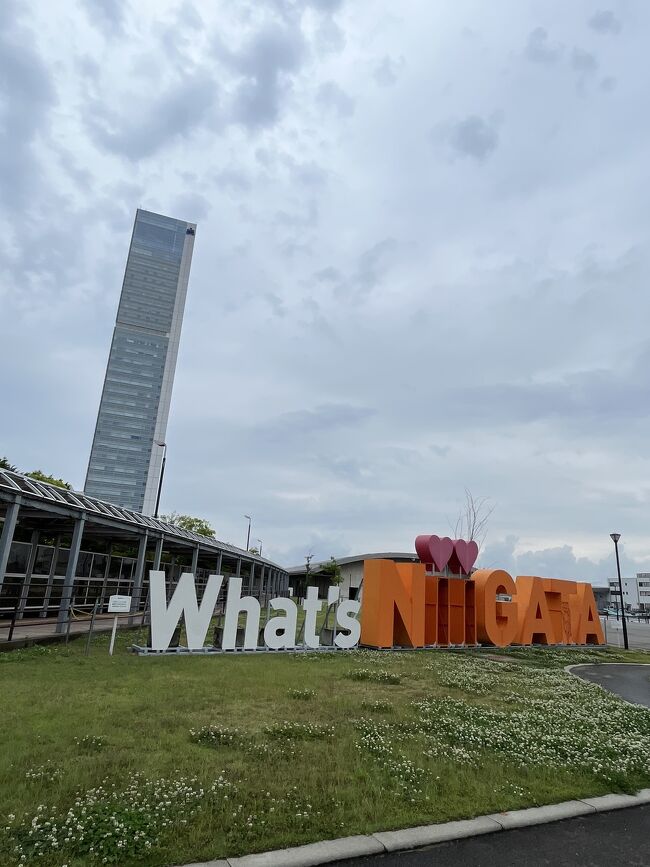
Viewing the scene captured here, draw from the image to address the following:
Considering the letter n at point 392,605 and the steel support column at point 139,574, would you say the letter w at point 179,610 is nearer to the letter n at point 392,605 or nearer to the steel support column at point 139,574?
the steel support column at point 139,574

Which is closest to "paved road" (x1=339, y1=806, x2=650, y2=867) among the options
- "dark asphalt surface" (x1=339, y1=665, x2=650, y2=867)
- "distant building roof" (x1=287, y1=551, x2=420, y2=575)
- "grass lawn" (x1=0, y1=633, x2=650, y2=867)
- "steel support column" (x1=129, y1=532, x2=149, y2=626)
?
"dark asphalt surface" (x1=339, y1=665, x2=650, y2=867)

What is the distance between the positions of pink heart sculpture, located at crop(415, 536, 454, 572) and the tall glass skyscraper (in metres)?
113

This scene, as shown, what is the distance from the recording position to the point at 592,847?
186 inches

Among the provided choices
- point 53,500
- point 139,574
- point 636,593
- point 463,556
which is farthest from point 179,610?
point 636,593

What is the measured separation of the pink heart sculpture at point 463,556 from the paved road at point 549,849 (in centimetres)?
1592

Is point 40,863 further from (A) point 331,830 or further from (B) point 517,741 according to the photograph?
(B) point 517,741

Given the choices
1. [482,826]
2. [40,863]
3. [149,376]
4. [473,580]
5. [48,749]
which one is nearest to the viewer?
[40,863]

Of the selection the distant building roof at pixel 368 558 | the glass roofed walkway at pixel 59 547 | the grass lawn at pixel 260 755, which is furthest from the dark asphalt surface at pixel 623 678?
the distant building roof at pixel 368 558

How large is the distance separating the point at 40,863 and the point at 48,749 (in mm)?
2532

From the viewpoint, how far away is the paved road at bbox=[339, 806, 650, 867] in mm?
4301

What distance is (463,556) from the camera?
69.2 ft

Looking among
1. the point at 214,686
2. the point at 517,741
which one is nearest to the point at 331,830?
the point at 517,741

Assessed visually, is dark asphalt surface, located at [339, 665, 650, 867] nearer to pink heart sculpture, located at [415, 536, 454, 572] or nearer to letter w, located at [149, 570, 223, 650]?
letter w, located at [149, 570, 223, 650]

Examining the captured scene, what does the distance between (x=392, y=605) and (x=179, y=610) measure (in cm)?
773
